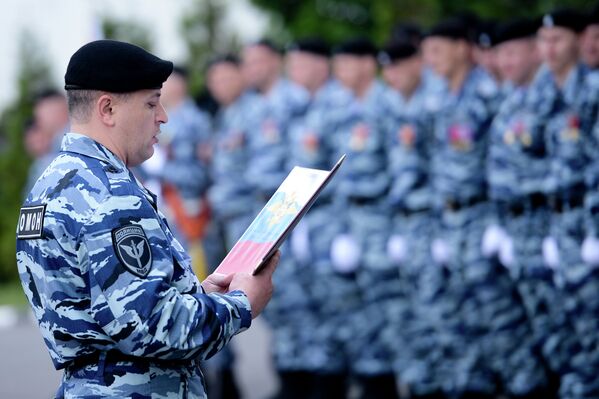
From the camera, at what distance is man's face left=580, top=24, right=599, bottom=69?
6711mm

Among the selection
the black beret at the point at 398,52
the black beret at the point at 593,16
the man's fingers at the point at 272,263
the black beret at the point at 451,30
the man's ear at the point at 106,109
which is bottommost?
the black beret at the point at 398,52

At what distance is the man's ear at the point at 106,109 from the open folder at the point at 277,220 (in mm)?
612

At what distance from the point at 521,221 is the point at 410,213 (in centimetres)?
100

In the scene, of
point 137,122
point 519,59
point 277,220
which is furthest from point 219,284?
point 519,59

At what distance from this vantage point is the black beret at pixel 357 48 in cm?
879

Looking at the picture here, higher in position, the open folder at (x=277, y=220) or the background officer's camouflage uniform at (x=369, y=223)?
the open folder at (x=277, y=220)

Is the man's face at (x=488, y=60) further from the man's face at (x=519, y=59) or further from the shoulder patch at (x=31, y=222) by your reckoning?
the shoulder patch at (x=31, y=222)

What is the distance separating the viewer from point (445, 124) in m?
7.66

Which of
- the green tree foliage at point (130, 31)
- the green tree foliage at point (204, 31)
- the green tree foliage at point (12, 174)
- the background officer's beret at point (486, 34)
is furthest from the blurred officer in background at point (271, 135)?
the green tree foliage at point (204, 31)

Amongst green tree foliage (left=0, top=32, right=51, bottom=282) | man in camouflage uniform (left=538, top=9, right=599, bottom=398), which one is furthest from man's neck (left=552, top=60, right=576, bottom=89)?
green tree foliage (left=0, top=32, right=51, bottom=282)

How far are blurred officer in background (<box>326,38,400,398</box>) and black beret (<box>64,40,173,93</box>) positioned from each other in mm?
4794

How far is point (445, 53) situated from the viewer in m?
7.79

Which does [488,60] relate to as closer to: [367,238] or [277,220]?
[367,238]

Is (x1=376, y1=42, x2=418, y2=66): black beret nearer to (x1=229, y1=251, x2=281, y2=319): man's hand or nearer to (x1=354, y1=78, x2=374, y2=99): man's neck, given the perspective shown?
(x1=354, y1=78, x2=374, y2=99): man's neck
